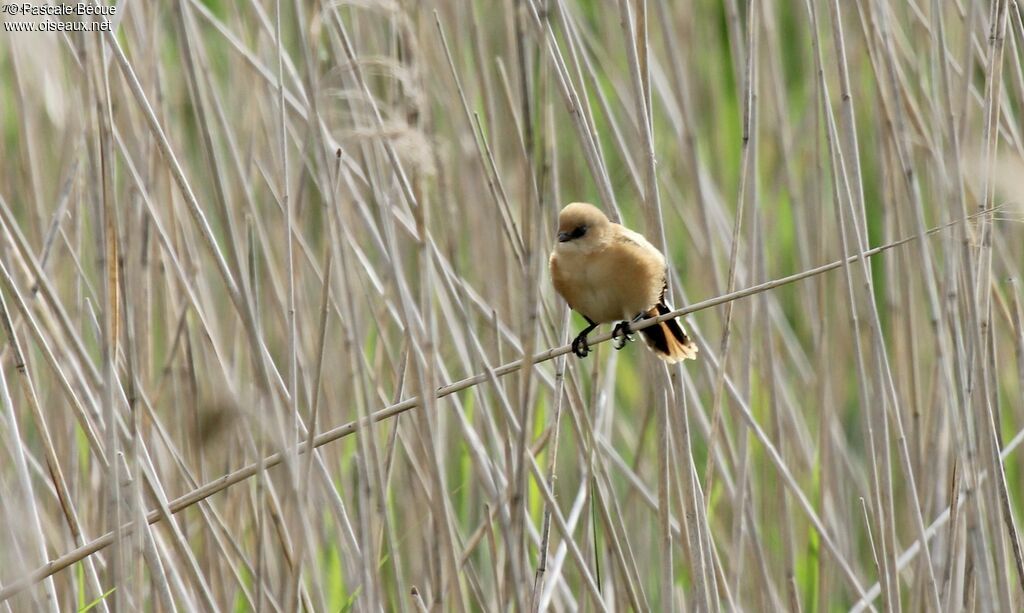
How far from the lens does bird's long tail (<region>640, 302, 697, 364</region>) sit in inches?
83.8

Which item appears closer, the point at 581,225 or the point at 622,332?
the point at 622,332

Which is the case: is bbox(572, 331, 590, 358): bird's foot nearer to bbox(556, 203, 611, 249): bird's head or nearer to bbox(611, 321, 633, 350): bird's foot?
bbox(611, 321, 633, 350): bird's foot

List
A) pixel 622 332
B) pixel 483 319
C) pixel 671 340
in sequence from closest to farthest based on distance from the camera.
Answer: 1. pixel 622 332
2. pixel 671 340
3. pixel 483 319

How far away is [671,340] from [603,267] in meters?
0.20

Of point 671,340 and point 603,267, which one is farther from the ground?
point 603,267

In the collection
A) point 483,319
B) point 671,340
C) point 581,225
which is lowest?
point 671,340

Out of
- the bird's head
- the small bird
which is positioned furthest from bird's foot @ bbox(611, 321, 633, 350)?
the bird's head

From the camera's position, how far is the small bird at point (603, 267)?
227 cm

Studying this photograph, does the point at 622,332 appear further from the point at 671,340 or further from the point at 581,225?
the point at 581,225

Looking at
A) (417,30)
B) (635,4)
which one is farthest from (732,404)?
(417,30)

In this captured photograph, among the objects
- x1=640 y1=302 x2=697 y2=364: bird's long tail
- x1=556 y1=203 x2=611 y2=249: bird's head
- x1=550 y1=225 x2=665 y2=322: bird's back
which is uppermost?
x1=556 y1=203 x2=611 y2=249: bird's head

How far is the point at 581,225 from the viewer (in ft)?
7.49

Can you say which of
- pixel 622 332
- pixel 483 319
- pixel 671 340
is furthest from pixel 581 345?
pixel 483 319

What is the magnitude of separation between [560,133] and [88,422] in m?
1.80
